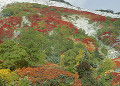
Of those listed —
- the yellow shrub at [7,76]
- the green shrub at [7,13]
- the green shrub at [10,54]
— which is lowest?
the yellow shrub at [7,76]

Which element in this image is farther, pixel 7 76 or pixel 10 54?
pixel 10 54

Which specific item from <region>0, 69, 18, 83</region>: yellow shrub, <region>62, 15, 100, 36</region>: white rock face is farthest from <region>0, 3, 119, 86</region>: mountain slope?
<region>0, 69, 18, 83</region>: yellow shrub

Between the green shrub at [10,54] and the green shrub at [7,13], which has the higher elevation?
the green shrub at [7,13]

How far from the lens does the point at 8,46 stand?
38.5ft

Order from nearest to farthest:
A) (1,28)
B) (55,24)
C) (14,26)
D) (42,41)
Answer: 1. (42,41)
2. (1,28)
3. (14,26)
4. (55,24)

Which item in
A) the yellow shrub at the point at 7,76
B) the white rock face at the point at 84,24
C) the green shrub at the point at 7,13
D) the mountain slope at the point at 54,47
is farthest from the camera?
the white rock face at the point at 84,24

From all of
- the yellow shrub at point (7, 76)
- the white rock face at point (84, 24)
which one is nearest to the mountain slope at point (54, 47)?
the white rock face at point (84, 24)

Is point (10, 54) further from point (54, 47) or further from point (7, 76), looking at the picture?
point (54, 47)

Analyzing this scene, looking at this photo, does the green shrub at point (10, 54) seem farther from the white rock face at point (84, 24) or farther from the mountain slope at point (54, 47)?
the white rock face at point (84, 24)

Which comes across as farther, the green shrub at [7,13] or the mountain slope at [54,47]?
the green shrub at [7,13]

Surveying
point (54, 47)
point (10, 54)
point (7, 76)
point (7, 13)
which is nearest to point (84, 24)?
point (54, 47)

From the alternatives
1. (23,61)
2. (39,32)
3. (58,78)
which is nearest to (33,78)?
(58,78)

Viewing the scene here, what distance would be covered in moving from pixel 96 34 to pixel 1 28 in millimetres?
21727

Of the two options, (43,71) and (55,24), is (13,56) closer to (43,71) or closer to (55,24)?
(43,71)
